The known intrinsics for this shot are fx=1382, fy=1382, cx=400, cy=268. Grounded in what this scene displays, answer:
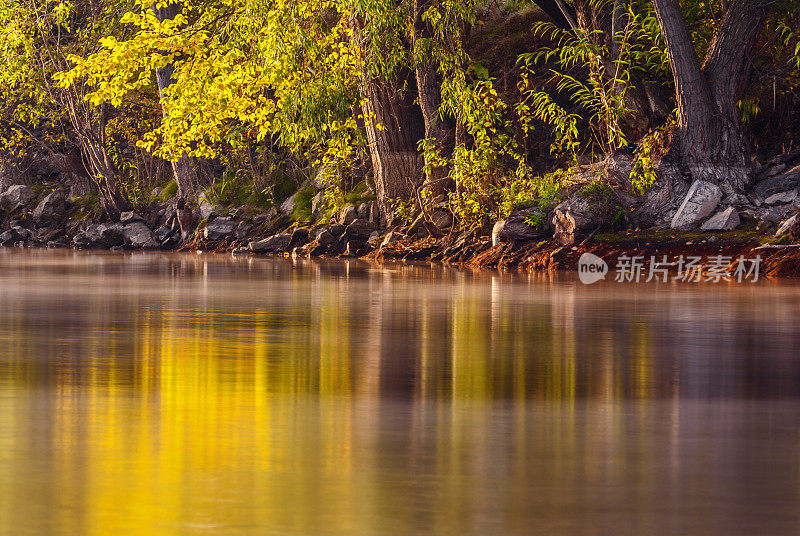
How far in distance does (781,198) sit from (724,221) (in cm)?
120

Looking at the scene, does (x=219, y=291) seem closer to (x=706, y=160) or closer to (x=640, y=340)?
(x=640, y=340)

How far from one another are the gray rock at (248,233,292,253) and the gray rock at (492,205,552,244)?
30.1ft

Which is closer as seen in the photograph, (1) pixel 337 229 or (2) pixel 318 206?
(1) pixel 337 229

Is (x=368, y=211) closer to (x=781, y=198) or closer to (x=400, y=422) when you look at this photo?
(x=781, y=198)

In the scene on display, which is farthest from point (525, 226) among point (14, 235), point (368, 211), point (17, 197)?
point (17, 197)

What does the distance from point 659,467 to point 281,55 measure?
2047cm

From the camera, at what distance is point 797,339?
1009 cm

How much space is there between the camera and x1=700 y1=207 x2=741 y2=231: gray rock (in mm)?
21297

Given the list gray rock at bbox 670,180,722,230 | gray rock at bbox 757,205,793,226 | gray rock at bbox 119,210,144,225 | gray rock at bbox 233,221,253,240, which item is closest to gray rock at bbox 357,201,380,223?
gray rock at bbox 233,221,253,240

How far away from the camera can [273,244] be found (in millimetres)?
32125

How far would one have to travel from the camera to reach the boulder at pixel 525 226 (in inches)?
923

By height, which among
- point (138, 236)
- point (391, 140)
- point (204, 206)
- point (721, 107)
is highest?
point (721, 107)

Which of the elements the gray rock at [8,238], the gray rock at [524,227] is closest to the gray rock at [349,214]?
the gray rock at [524,227]

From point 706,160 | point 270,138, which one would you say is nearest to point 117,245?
point 270,138
